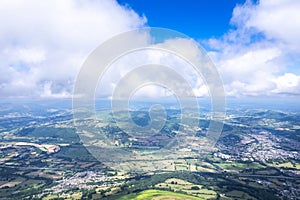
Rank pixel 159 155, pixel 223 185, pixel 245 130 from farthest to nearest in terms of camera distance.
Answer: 1. pixel 245 130
2. pixel 159 155
3. pixel 223 185

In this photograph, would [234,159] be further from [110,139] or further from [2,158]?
[2,158]

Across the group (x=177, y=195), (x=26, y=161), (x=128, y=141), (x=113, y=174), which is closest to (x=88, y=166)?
(x=113, y=174)

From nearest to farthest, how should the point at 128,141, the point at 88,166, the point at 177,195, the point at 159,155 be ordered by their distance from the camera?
the point at 177,195
the point at 88,166
the point at 159,155
the point at 128,141

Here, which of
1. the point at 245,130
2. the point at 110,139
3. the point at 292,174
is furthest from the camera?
the point at 245,130

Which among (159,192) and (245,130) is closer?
(159,192)

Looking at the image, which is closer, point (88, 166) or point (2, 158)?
point (88, 166)

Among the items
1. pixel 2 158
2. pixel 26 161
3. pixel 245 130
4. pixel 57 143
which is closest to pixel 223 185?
pixel 26 161

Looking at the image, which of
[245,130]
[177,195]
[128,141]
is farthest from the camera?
[245,130]

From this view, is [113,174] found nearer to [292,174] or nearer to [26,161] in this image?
[26,161]
